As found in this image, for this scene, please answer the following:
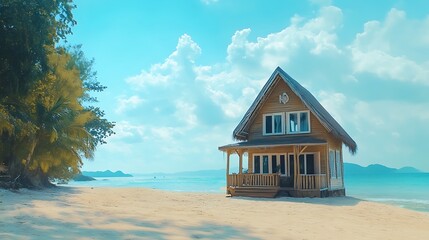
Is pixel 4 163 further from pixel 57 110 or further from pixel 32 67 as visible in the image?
pixel 32 67

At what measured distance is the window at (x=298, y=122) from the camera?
2258cm

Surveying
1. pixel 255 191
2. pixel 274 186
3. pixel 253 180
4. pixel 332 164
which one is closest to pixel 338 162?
pixel 332 164

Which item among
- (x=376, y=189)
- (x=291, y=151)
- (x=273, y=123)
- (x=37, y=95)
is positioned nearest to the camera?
(x=37, y=95)

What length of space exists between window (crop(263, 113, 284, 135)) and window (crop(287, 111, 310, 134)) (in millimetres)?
438

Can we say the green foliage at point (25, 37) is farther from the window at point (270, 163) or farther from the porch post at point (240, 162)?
the window at point (270, 163)

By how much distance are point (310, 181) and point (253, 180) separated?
119 inches

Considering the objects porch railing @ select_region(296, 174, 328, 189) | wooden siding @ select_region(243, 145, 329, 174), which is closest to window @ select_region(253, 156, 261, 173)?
wooden siding @ select_region(243, 145, 329, 174)

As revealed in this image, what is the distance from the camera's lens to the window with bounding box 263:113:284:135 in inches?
917

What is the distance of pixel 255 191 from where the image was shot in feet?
68.6

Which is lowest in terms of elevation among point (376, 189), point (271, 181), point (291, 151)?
point (376, 189)

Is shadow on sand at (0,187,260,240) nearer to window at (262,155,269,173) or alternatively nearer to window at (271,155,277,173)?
window at (271,155,277,173)

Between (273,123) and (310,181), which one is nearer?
(310,181)

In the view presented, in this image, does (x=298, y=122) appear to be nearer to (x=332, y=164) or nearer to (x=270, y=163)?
(x=270, y=163)

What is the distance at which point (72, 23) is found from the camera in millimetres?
15102
